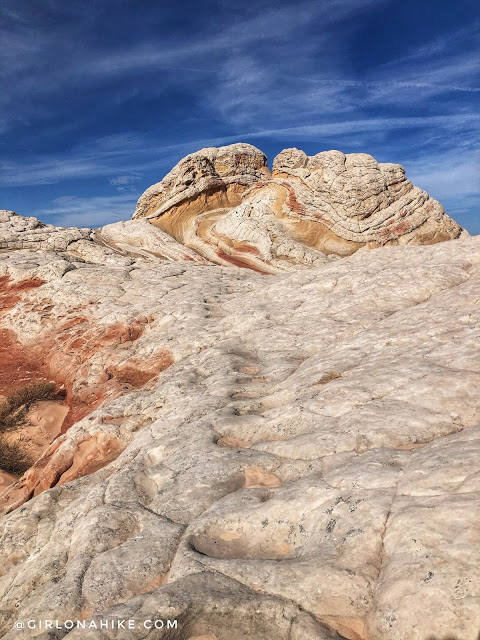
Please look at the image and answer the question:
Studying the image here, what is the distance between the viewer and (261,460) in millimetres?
7961

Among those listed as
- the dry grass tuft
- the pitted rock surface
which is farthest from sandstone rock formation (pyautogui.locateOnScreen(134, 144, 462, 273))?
the dry grass tuft

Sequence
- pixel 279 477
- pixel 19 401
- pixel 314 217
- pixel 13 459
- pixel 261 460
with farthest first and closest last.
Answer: pixel 314 217 → pixel 19 401 → pixel 13 459 → pixel 261 460 → pixel 279 477

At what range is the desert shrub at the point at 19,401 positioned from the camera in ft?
52.3

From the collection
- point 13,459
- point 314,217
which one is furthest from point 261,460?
point 314,217

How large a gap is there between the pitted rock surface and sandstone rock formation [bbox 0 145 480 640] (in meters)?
0.03

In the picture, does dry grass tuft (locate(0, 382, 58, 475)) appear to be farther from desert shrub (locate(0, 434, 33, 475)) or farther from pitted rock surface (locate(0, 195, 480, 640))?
pitted rock surface (locate(0, 195, 480, 640))

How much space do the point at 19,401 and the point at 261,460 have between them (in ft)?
40.5

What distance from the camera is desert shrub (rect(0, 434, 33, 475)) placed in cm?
1373

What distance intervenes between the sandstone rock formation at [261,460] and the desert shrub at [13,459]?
84.1 inches

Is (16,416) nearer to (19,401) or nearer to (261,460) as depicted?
(19,401)

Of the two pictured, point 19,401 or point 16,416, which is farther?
point 19,401

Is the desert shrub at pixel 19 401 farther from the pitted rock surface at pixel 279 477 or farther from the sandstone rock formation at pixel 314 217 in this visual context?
the sandstone rock formation at pixel 314 217

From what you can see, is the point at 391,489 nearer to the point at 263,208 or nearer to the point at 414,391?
the point at 414,391

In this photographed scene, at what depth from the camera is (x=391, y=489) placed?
5.85m
